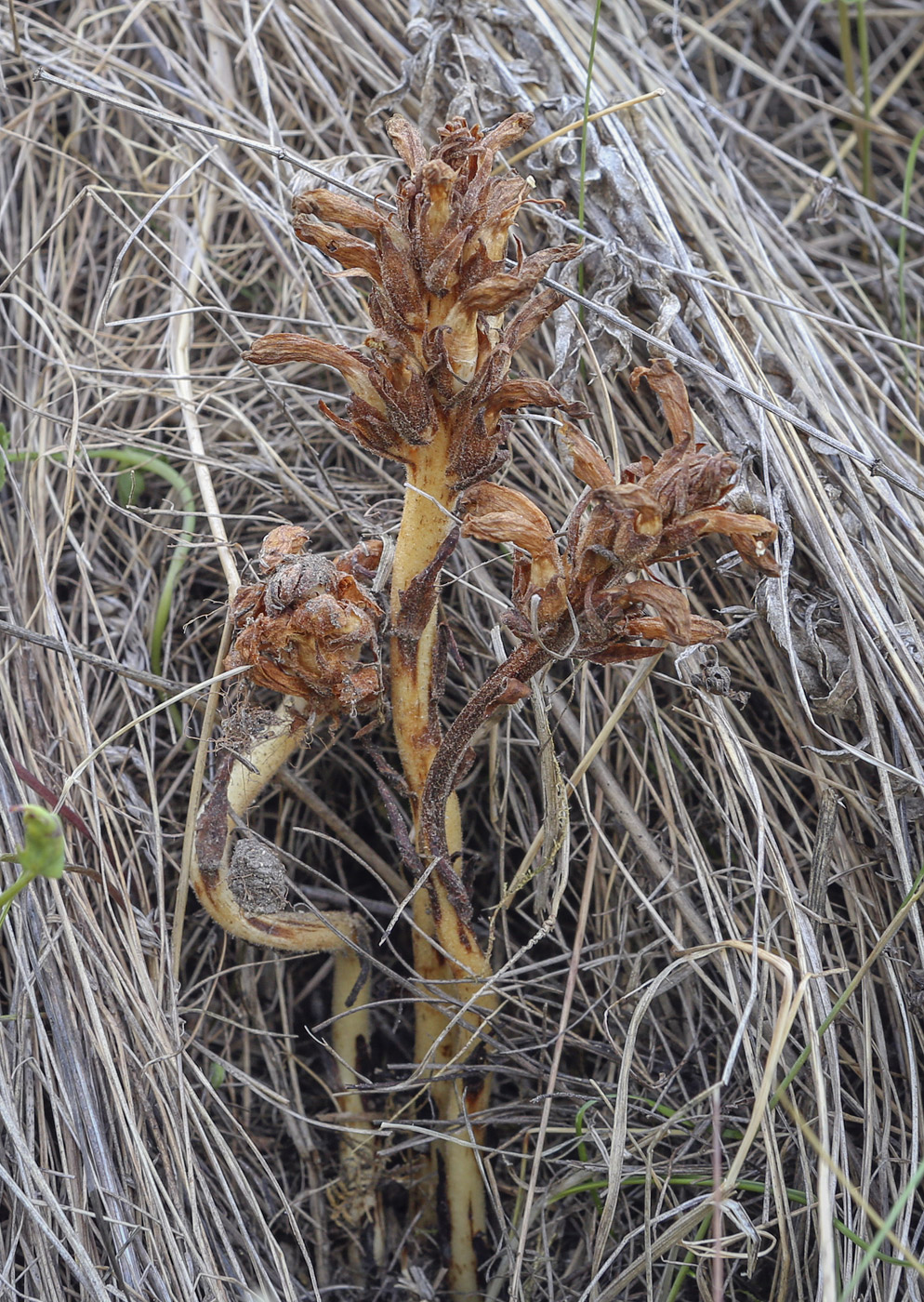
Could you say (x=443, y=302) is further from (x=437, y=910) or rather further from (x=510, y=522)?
(x=437, y=910)

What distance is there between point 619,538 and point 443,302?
385 millimetres

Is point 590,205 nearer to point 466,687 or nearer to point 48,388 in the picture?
point 466,687

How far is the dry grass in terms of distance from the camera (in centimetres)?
162

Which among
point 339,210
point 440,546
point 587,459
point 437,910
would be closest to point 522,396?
point 587,459

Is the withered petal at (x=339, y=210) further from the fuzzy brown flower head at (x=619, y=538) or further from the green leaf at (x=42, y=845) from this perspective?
the green leaf at (x=42, y=845)

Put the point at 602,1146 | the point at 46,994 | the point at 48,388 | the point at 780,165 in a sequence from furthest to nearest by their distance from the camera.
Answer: the point at 780,165
the point at 48,388
the point at 46,994
the point at 602,1146

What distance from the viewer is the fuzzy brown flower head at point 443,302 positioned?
1.28 metres

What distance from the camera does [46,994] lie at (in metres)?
1.71

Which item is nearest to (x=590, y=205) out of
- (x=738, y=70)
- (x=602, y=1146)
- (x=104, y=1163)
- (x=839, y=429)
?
(x=839, y=429)

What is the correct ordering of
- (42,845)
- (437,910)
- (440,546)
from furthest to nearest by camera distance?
(437,910) < (440,546) < (42,845)

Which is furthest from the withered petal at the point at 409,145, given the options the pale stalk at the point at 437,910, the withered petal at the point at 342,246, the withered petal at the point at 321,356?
the pale stalk at the point at 437,910

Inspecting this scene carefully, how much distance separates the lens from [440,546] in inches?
57.8

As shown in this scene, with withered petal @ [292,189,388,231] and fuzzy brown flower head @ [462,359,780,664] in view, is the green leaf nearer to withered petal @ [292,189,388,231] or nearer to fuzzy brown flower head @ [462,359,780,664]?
fuzzy brown flower head @ [462,359,780,664]

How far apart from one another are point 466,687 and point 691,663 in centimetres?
54
